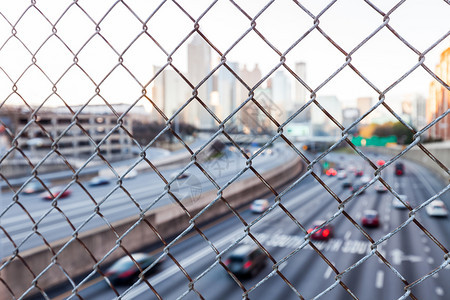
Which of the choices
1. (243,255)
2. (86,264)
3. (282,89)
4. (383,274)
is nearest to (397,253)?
(383,274)

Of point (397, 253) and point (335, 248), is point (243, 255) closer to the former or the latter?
point (335, 248)

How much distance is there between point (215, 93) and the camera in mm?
1594

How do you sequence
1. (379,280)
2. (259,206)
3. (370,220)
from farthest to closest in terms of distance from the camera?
1. (370,220)
2. (259,206)
3. (379,280)

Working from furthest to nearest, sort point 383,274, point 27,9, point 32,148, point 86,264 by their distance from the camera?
point 383,274, point 86,264, point 32,148, point 27,9

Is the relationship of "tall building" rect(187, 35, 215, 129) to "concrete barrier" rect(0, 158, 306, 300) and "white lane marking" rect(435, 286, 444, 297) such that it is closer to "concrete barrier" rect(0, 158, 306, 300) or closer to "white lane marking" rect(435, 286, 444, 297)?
"concrete barrier" rect(0, 158, 306, 300)

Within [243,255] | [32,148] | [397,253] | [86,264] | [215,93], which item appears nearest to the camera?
[215,93]

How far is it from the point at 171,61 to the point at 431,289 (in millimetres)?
9398

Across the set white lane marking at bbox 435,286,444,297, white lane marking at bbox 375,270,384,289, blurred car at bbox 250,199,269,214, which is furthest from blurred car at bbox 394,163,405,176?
white lane marking at bbox 435,286,444,297

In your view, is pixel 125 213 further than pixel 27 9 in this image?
Yes

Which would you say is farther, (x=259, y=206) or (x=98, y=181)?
(x=259, y=206)

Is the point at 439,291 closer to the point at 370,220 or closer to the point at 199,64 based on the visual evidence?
the point at 370,220

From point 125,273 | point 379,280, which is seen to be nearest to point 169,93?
point 125,273

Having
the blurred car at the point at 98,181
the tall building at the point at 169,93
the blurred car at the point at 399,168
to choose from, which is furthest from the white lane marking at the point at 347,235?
the tall building at the point at 169,93

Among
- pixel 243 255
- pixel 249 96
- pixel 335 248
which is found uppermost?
pixel 249 96
